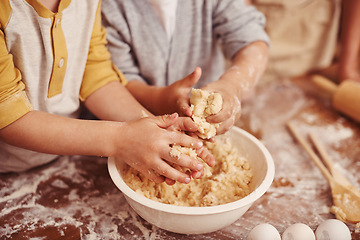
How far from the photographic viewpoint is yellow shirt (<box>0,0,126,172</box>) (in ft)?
2.39

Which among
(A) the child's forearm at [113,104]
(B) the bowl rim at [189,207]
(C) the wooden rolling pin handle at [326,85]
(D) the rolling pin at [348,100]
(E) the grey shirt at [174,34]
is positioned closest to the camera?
(B) the bowl rim at [189,207]

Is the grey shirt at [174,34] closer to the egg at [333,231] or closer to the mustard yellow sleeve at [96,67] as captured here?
the mustard yellow sleeve at [96,67]

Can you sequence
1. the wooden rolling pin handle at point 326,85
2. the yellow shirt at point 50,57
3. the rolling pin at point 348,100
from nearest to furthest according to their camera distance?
the yellow shirt at point 50,57 < the rolling pin at point 348,100 < the wooden rolling pin handle at point 326,85

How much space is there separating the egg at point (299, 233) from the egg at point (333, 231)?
0.10 ft

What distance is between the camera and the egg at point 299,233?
0.67 m

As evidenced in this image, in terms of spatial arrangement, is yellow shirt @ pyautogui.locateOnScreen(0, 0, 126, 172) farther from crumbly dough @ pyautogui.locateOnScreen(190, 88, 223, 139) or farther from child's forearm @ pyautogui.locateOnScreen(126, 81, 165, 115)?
crumbly dough @ pyautogui.locateOnScreen(190, 88, 223, 139)

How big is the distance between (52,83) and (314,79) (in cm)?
112

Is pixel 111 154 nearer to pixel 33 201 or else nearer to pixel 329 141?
pixel 33 201

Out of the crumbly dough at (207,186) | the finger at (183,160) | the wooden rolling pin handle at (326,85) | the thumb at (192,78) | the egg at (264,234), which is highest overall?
the thumb at (192,78)

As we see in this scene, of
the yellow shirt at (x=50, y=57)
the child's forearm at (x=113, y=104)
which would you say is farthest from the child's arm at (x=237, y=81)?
the yellow shirt at (x=50, y=57)

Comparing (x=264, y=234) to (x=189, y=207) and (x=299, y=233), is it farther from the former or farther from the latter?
(x=189, y=207)

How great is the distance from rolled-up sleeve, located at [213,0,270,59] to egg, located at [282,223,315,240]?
0.65 m

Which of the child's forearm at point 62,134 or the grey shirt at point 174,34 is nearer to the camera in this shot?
the child's forearm at point 62,134

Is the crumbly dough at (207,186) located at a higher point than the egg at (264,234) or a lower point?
higher
